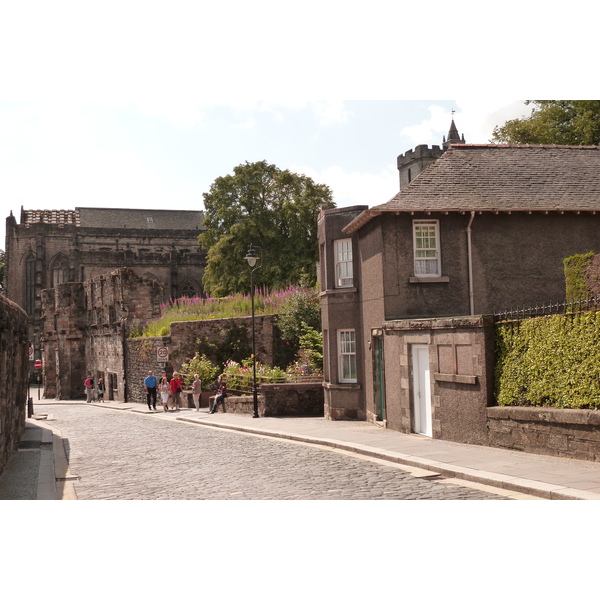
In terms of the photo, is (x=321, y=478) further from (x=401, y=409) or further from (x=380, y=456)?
(x=401, y=409)

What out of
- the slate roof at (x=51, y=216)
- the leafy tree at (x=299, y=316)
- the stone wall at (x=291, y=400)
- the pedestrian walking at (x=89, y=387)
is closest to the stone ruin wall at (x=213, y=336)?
the leafy tree at (x=299, y=316)

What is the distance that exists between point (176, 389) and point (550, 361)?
21017 mm

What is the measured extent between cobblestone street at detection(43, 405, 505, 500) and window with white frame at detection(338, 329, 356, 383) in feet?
14.0

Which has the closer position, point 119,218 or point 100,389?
point 100,389

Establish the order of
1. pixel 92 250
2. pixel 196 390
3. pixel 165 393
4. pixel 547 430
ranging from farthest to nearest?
pixel 92 250
pixel 165 393
pixel 196 390
pixel 547 430

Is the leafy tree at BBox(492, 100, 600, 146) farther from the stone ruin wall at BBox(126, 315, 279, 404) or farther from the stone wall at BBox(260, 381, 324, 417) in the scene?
the stone wall at BBox(260, 381, 324, 417)

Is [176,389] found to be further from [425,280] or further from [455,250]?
[455,250]

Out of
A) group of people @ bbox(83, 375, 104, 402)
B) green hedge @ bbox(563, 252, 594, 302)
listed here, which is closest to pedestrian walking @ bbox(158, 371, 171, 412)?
group of people @ bbox(83, 375, 104, 402)

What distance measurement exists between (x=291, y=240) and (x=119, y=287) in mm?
10852

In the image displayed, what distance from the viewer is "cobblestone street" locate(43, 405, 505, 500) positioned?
33.6ft

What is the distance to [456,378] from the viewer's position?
15406 mm

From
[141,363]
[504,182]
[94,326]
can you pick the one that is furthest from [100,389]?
[504,182]

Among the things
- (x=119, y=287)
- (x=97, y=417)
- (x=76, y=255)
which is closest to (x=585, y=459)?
(x=97, y=417)

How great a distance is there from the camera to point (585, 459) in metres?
11.6
